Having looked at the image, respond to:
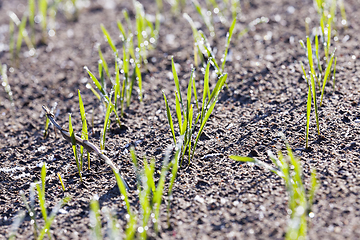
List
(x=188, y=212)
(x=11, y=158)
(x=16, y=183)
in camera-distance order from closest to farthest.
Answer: (x=188, y=212)
(x=16, y=183)
(x=11, y=158)

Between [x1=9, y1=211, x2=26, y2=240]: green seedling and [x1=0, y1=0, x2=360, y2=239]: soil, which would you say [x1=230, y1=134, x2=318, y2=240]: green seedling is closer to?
[x1=0, y1=0, x2=360, y2=239]: soil

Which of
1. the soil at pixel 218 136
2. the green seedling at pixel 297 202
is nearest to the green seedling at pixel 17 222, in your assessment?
the soil at pixel 218 136

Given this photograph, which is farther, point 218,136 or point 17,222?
point 218,136

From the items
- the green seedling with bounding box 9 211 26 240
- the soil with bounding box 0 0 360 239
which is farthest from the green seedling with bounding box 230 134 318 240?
the green seedling with bounding box 9 211 26 240

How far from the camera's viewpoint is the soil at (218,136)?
98 cm

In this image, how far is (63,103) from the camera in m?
1.77

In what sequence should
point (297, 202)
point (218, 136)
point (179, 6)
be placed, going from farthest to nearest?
point (179, 6), point (218, 136), point (297, 202)

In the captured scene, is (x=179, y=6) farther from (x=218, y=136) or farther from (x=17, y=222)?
(x=17, y=222)

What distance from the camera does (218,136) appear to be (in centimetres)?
135

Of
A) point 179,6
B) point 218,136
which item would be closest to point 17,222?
point 218,136

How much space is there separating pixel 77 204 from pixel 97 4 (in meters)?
2.15

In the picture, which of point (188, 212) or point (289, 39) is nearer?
point (188, 212)

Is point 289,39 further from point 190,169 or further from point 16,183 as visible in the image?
point 16,183

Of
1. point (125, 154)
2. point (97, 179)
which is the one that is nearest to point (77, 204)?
point (97, 179)
